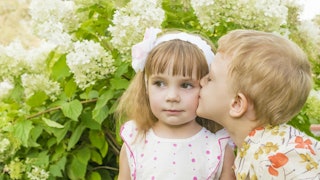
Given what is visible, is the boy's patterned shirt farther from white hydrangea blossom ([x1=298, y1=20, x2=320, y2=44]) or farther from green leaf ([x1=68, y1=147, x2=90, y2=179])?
white hydrangea blossom ([x1=298, y1=20, x2=320, y2=44])

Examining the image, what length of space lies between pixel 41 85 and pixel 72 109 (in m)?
0.29

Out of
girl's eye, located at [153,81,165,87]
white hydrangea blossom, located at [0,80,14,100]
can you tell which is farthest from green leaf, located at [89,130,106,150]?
girl's eye, located at [153,81,165,87]

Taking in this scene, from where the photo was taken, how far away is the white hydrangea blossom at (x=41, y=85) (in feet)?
11.0

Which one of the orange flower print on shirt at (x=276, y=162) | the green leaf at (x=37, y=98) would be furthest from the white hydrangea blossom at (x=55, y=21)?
the orange flower print on shirt at (x=276, y=162)

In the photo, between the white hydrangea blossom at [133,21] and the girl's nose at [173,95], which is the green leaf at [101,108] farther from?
the girl's nose at [173,95]

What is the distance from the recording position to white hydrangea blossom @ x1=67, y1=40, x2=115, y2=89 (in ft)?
9.75

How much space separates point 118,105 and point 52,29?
477 mm

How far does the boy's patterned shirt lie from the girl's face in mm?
264

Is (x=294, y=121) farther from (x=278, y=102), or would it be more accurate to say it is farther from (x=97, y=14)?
(x=97, y=14)

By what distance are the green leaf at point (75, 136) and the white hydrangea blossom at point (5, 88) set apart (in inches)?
23.3

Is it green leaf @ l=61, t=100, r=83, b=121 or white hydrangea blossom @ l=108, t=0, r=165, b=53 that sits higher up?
white hydrangea blossom @ l=108, t=0, r=165, b=53

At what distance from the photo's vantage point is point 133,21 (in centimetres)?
292

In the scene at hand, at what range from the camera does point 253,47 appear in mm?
2375

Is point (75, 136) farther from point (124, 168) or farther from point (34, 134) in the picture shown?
point (124, 168)
